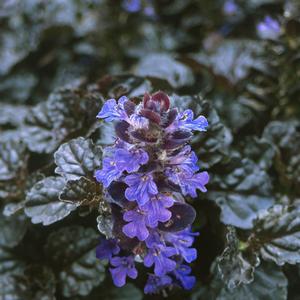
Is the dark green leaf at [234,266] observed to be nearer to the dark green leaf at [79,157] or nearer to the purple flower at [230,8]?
the dark green leaf at [79,157]

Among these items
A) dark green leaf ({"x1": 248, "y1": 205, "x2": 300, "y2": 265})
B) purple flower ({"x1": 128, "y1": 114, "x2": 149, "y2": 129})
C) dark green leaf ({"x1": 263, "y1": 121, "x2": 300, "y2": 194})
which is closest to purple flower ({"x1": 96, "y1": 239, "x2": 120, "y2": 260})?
purple flower ({"x1": 128, "y1": 114, "x2": 149, "y2": 129})

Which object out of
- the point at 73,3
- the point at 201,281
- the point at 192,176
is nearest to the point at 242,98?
the point at 201,281

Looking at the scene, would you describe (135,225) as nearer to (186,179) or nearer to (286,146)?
(186,179)

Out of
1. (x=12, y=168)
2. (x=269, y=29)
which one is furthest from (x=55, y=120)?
(x=269, y=29)

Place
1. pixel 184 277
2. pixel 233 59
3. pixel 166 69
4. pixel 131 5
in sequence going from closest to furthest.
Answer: pixel 184 277 < pixel 166 69 < pixel 233 59 < pixel 131 5

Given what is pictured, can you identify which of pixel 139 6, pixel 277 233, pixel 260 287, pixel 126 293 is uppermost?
pixel 139 6

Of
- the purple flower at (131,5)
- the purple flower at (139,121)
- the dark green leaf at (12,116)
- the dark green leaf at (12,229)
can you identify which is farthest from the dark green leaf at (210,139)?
the purple flower at (131,5)

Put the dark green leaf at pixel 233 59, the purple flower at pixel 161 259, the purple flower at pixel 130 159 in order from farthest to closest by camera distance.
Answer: the dark green leaf at pixel 233 59 < the purple flower at pixel 161 259 < the purple flower at pixel 130 159
